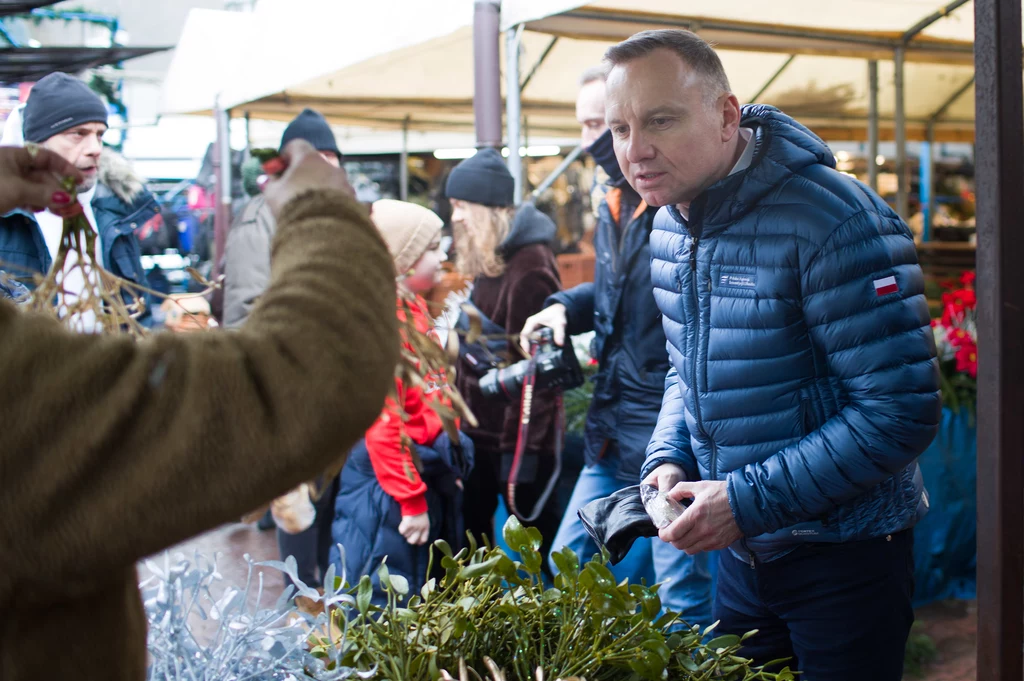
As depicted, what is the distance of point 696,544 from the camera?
1.62m

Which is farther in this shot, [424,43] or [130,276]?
[424,43]

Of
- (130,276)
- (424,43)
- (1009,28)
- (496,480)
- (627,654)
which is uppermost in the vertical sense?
(424,43)

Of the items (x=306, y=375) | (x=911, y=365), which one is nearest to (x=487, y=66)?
(x=911, y=365)

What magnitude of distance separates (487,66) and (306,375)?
3.52 m

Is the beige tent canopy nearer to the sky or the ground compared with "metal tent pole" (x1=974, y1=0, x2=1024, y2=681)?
nearer to the sky

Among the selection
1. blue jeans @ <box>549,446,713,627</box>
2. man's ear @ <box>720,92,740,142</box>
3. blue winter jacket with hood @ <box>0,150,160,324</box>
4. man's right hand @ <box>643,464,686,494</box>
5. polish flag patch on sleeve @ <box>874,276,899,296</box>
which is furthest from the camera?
blue winter jacket with hood @ <box>0,150,160,324</box>

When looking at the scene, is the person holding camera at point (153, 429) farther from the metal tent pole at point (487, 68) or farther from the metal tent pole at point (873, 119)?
the metal tent pole at point (873, 119)

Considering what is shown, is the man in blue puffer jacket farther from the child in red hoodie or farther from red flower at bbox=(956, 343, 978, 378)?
red flower at bbox=(956, 343, 978, 378)

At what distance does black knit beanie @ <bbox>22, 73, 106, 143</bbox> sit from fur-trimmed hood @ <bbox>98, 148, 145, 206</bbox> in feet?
2.14

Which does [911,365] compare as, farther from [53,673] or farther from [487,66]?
[487,66]

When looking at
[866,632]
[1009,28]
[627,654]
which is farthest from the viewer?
[1009,28]

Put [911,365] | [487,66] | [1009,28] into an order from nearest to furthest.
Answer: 1. [911,365]
2. [1009,28]
3. [487,66]

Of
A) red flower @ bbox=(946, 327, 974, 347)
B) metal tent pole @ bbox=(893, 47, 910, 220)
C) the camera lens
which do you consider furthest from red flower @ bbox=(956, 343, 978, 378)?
metal tent pole @ bbox=(893, 47, 910, 220)

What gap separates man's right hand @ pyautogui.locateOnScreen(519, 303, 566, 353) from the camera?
106 inches
